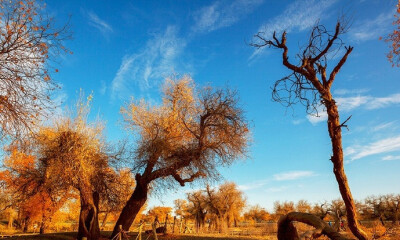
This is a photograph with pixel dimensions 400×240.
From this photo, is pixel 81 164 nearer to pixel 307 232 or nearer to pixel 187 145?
pixel 187 145

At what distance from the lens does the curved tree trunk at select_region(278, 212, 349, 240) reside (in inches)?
172

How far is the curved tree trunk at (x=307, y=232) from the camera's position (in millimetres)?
4371

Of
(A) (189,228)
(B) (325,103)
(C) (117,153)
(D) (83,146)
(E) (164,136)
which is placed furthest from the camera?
(A) (189,228)

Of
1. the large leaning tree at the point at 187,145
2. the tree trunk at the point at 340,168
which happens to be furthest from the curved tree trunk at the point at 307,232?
the large leaning tree at the point at 187,145

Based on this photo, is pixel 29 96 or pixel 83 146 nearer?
pixel 29 96

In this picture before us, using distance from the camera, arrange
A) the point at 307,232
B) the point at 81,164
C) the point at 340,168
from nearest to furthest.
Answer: the point at 307,232
the point at 340,168
the point at 81,164

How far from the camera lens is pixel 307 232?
173 inches

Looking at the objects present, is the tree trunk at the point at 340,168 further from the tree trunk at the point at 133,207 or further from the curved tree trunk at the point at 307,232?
the tree trunk at the point at 133,207

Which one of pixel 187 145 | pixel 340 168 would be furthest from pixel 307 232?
pixel 187 145

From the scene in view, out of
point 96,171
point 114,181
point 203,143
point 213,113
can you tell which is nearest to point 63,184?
point 96,171

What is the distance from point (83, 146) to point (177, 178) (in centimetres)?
726

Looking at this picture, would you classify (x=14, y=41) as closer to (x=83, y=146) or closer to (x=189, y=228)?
(x=83, y=146)

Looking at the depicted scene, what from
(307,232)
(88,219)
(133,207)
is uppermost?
(133,207)

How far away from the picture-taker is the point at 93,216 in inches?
835
